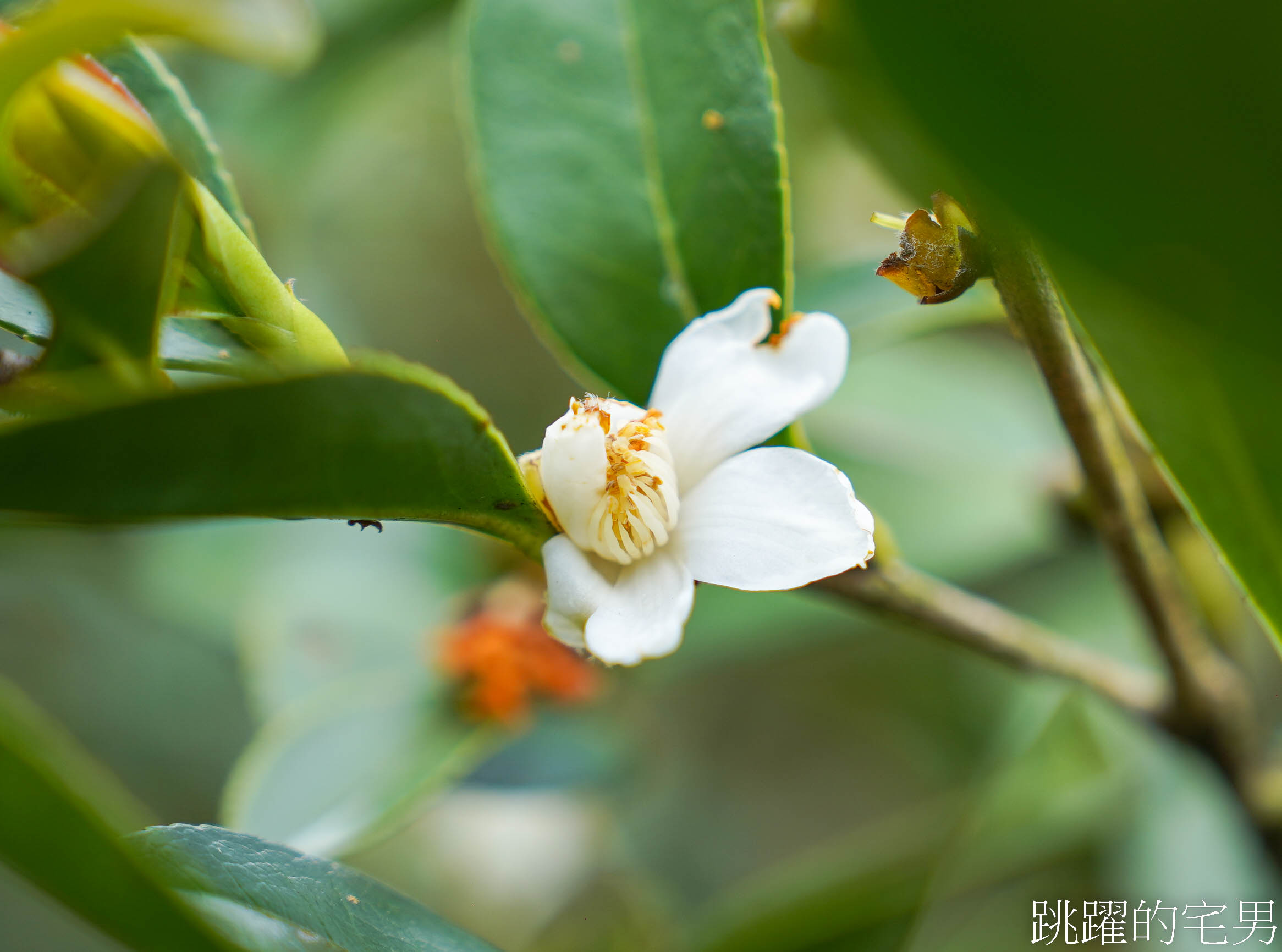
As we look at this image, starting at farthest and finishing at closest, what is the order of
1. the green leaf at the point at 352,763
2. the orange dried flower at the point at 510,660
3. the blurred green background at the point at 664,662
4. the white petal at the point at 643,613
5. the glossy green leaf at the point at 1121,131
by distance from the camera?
1. the blurred green background at the point at 664,662
2. the orange dried flower at the point at 510,660
3. the green leaf at the point at 352,763
4. the white petal at the point at 643,613
5. the glossy green leaf at the point at 1121,131

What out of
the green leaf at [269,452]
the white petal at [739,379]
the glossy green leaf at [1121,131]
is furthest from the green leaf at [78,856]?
the glossy green leaf at [1121,131]

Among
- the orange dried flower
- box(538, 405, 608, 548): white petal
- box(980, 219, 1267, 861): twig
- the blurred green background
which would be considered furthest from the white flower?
the orange dried flower

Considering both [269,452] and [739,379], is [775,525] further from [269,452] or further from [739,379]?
[269,452]

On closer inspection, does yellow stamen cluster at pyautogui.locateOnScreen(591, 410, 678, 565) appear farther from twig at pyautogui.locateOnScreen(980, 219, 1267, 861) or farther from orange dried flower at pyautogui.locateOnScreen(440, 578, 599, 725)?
orange dried flower at pyautogui.locateOnScreen(440, 578, 599, 725)

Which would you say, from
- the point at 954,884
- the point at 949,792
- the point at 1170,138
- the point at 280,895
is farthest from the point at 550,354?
the point at 1170,138

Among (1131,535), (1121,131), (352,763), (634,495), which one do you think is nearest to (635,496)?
(634,495)

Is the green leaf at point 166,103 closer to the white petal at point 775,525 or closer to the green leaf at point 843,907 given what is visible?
the white petal at point 775,525
